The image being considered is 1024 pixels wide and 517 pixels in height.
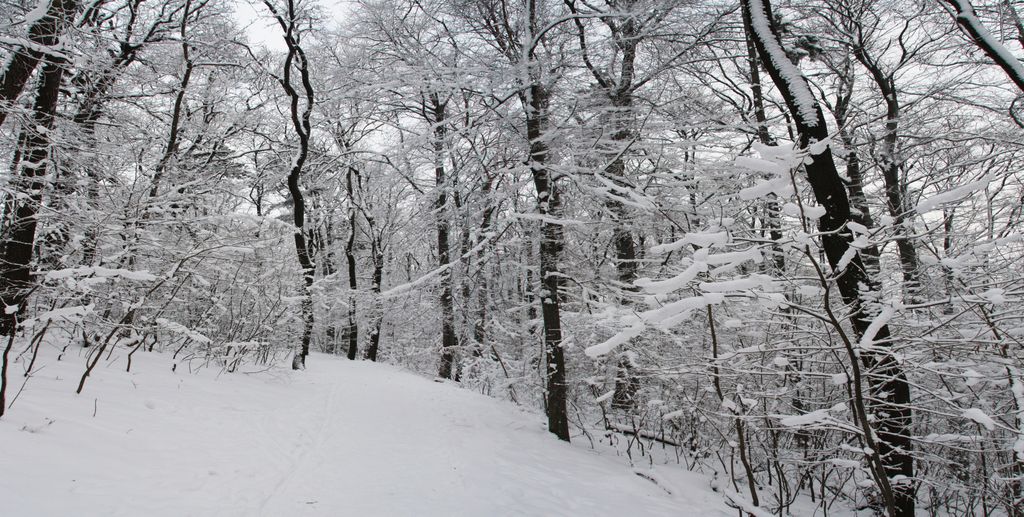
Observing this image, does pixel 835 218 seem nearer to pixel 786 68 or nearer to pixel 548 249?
pixel 786 68

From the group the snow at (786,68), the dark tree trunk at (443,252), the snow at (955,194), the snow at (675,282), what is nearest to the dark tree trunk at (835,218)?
the snow at (786,68)

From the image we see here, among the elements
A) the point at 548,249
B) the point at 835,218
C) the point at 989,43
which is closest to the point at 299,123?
the point at 548,249

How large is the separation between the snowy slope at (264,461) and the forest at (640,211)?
56cm

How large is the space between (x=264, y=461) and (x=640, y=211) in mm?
5441

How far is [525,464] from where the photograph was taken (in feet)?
18.5

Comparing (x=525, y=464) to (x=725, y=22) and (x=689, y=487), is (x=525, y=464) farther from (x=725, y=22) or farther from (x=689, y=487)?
(x=725, y=22)

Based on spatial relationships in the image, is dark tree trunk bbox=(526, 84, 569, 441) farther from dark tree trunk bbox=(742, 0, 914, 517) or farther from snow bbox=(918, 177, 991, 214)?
snow bbox=(918, 177, 991, 214)

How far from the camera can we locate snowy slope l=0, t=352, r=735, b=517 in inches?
134

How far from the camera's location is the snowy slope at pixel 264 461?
341 cm

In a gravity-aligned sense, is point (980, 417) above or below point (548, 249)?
below

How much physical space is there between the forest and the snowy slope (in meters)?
0.56

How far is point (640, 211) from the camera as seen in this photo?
654 centimetres

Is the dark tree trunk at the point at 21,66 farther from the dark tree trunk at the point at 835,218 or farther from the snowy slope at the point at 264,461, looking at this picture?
the dark tree trunk at the point at 835,218

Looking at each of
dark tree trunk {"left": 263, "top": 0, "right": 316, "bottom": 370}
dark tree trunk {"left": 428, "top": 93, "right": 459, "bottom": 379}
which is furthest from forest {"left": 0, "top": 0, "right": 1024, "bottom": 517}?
dark tree trunk {"left": 263, "top": 0, "right": 316, "bottom": 370}
